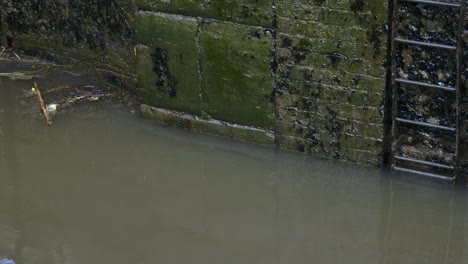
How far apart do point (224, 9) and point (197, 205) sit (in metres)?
1.31

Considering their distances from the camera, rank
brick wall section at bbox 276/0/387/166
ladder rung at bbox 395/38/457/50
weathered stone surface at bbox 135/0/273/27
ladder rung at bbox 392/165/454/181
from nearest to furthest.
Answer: ladder rung at bbox 395/38/457/50
brick wall section at bbox 276/0/387/166
ladder rung at bbox 392/165/454/181
weathered stone surface at bbox 135/0/273/27

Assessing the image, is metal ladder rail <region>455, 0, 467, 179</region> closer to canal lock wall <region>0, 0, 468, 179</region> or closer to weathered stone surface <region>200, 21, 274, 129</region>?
canal lock wall <region>0, 0, 468, 179</region>

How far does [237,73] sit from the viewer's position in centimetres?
645

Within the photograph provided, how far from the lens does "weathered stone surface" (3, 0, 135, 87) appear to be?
7227 mm

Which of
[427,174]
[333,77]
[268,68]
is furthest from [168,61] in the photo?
[427,174]

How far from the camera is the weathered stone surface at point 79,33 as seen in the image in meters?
7.23

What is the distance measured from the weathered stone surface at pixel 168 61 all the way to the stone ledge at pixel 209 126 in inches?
2.0

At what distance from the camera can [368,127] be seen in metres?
6.16

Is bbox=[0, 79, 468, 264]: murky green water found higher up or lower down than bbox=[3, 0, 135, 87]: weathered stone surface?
lower down

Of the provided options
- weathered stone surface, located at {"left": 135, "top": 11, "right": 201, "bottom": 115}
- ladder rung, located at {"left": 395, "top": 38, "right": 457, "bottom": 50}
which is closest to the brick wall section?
ladder rung, located at {"left": 395, "top": 38, "right": 457, "bottom": 50}

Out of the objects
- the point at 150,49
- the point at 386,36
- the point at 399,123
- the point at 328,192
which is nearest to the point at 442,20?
the point at 386,36

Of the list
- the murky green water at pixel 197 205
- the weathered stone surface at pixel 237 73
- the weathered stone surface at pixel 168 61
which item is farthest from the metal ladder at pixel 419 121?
the weathered stone surface at pixel 168 61

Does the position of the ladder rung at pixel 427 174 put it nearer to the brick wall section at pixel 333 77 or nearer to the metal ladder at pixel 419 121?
the metal ladder at pixel 419 121

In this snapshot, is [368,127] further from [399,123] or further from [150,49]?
[150,49]
